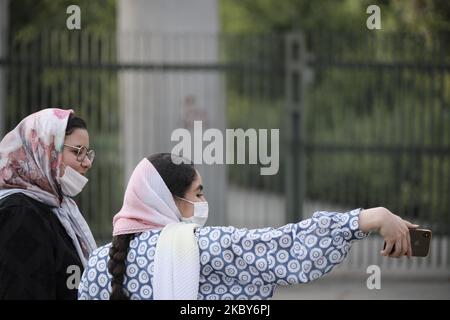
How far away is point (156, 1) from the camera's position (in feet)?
32.6

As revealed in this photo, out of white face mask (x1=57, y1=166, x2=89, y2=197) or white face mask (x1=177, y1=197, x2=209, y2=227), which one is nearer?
white face mask (x1=177, y1=197, x2=209, y2=227)

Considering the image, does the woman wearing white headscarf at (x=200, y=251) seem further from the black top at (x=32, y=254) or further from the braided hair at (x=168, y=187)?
the black top at (x=32, y=254)

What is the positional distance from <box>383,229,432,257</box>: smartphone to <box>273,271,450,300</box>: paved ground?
18.8 ft

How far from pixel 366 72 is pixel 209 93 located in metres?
1.70

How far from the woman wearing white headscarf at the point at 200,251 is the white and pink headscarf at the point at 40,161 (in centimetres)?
→ 56

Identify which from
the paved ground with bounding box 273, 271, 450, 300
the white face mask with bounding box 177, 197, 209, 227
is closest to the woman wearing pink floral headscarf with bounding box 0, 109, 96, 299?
the white face mask with bounding box 177, 197, 209, 227

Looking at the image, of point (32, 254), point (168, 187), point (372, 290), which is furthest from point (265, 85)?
point (168, 187)

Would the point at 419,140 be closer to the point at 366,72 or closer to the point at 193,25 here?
the point at 366,72

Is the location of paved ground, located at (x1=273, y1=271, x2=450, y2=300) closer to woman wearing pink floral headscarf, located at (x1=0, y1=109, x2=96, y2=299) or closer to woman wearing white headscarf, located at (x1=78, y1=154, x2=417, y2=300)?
woman wearing pink floral headscarf, located at (x1=0, y1=109, x2=96, y2=299)

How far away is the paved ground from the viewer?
8.99 metres

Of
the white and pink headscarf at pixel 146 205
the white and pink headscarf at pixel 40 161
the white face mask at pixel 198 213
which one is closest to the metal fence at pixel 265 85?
the white and pink headscarf at pixel 40 161

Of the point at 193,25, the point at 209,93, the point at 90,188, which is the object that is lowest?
the point at 90,188

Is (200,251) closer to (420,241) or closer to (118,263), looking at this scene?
(118,263)

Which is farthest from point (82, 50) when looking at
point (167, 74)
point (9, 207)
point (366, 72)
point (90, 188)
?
point (9, 207)
